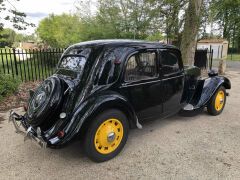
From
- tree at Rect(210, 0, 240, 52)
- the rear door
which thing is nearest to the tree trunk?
the rear door

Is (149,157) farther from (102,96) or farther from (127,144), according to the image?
(102,96)

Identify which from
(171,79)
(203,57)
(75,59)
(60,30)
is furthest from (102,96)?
(60,30)

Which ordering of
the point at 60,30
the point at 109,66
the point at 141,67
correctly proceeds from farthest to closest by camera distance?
1. the point at 60,30
2. the point at 141,67
3. the point at 109,66

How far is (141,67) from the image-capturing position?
11.1 feet

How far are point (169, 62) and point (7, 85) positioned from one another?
4772mm

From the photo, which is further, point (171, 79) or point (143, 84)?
point (171, 79)

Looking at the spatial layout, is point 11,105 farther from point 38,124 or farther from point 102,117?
point 102,117

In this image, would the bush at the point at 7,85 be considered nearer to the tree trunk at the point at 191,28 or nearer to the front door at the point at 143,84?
the front door at the point at 143,84

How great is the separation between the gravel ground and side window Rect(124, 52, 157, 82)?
114cm

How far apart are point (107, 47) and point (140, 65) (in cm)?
69

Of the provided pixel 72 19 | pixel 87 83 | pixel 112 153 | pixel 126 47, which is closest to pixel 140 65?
pixel 126 47

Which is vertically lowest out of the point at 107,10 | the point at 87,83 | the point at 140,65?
the point at 87,83

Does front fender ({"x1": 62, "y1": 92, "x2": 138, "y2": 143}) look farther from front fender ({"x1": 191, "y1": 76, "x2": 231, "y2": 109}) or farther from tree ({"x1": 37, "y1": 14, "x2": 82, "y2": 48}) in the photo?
tree ({"x1": 37, "y1": 14, "x2": 82, "y2": 48})

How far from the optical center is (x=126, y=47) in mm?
3094
